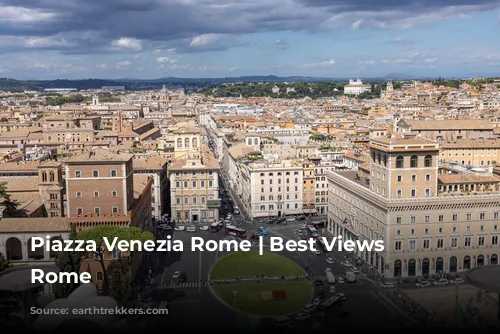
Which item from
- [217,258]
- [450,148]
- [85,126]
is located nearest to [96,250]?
[217,258]

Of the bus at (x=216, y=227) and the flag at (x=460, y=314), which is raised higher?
the flag at (x=460, y=314)

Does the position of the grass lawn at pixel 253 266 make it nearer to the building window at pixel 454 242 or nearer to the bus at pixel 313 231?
the bus at pixel 313 231

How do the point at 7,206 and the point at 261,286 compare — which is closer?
the point at 261,286

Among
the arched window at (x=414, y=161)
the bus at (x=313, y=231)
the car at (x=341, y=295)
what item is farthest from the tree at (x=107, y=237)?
the bus at (x=313, y=231)

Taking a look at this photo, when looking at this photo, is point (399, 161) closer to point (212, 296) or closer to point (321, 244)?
point (321, 244)

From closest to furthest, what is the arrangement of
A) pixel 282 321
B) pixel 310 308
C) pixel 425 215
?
pixel 282 321, pixel 310 308, pixel 425 215

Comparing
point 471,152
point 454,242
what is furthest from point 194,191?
point 471,152

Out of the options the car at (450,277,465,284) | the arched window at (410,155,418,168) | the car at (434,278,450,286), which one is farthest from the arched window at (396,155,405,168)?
the car at (450,277,465,284)
